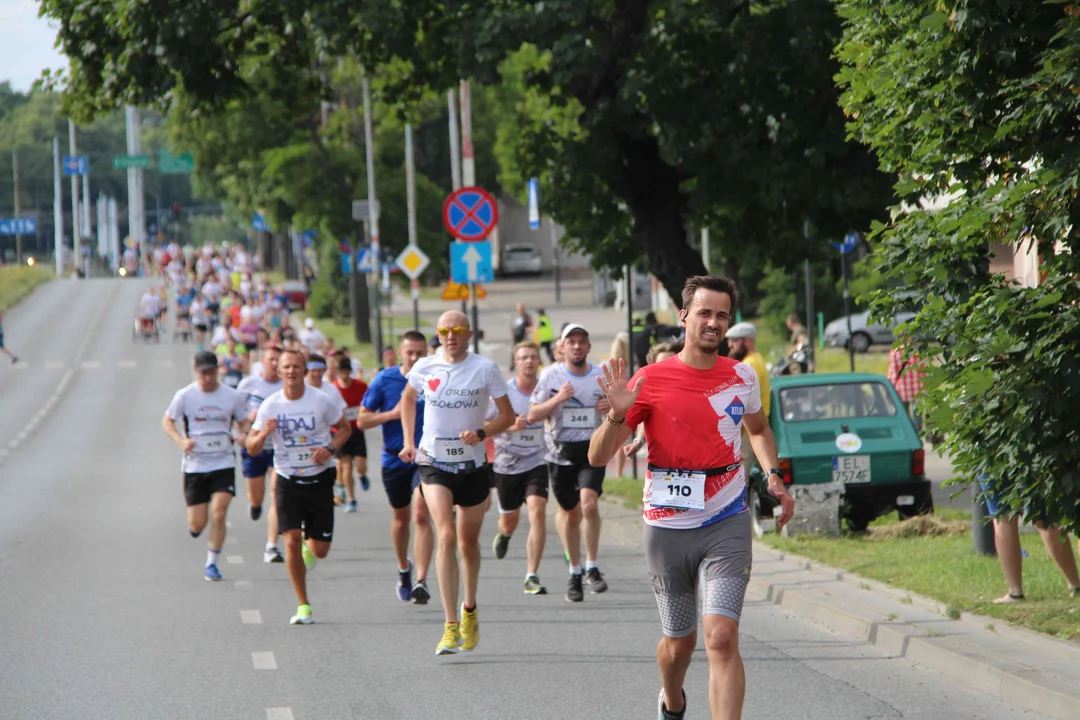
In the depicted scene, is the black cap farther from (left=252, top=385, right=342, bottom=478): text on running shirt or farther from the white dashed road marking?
the white dashed road marking

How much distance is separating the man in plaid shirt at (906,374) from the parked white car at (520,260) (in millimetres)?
51924

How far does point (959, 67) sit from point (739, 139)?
8965 mm

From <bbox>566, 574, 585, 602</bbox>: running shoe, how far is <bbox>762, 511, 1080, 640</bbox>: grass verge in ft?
6.30

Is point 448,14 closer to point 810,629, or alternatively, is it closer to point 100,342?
point 810,629

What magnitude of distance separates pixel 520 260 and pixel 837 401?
193 ft

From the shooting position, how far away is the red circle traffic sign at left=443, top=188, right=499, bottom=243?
18.9m

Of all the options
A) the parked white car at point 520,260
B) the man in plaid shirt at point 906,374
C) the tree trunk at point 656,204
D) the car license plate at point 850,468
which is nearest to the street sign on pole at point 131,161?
the parked white car at point 520,260

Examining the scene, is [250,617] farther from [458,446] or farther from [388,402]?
[458,446]

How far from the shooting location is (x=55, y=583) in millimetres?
12742

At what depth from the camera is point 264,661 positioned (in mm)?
9227

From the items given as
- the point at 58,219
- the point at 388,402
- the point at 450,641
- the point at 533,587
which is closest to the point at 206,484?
the point at 388,402

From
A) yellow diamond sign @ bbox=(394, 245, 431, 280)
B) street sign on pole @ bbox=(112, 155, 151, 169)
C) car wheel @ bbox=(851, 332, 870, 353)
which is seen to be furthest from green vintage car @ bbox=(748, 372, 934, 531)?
street sign on pole @ bbox=(112, 155, 151, 169)

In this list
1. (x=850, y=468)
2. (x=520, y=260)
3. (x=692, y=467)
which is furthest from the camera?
Answer: (x=520, y=260)

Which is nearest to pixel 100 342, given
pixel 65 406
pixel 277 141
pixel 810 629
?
pixel 277 141
